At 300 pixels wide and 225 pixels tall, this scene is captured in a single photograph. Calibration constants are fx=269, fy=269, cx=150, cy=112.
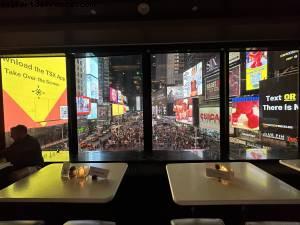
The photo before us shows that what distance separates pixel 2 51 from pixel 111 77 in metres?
1.55

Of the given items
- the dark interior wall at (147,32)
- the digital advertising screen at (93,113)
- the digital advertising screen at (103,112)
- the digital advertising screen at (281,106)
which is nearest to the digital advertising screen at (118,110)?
the digital advertising screen at (103,112)

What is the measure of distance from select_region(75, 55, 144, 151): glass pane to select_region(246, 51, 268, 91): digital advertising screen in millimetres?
1568

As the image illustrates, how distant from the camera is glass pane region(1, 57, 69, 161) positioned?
397 cm

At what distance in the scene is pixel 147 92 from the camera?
387cm

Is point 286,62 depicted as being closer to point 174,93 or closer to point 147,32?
point 174,93

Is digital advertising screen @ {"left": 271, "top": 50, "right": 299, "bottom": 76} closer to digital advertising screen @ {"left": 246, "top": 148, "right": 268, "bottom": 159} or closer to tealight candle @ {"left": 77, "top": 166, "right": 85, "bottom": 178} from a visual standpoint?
digital advertising screen @ {"left": 246, "top": 148, "right": 268, "bottom": 159}

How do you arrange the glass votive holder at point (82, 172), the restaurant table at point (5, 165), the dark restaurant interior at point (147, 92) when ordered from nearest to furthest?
the glass votive holder at point (82, 172)
the restaurant table at point (5, 165)
the dark restaurant interior at point (147, 92)

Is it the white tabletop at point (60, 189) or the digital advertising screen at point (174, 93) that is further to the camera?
the digital advertising screen at point (174, 93)

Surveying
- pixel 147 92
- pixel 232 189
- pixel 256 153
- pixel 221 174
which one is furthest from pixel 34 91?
pixel 256 153

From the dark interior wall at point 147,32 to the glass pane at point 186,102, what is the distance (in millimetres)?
347

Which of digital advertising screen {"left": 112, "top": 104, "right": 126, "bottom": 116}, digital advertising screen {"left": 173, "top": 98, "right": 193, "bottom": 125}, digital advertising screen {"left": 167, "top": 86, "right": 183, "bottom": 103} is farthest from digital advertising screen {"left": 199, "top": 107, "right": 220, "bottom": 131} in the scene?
digital advertising screen {"left": 112, "top": 104, "right": 126, "bottom": 116}

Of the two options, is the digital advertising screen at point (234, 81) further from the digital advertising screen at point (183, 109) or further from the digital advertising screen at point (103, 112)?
the digital advertising screen at point (103, 112)

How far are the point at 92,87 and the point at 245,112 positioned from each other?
2282 millimetres

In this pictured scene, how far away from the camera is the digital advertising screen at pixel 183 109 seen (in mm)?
4027
